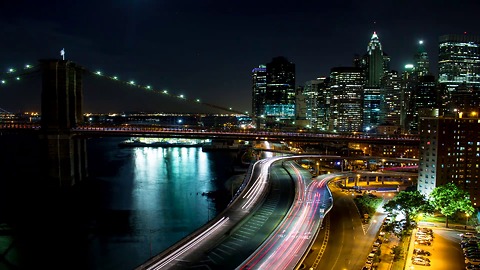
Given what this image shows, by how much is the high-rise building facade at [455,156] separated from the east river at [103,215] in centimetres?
1245

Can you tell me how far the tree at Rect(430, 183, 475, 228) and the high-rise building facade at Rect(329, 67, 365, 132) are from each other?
77.5 meters

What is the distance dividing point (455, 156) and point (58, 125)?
29753mm

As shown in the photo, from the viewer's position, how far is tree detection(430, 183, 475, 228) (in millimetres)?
20141

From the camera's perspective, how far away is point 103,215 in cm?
2548

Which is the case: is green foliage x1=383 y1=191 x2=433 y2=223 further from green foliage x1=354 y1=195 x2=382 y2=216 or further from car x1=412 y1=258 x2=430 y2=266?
car x1=412 y1=258 x2=430 y2=266

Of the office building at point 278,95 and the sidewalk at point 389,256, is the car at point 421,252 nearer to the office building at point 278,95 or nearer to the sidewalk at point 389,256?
the sidewalk at point 389,256

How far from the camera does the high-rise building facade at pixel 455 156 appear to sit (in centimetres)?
2436

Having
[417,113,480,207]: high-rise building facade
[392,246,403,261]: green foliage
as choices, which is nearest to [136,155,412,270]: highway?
[392,246,403,261]: green foliage

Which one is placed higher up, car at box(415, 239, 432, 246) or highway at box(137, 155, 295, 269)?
highway at box(137, 155, 295, 269)

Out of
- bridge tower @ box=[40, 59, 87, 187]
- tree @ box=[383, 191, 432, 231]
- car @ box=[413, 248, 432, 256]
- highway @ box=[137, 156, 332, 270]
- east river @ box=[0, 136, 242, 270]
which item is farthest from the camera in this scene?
bridge tower @ box=[40, 59, 87, 187]

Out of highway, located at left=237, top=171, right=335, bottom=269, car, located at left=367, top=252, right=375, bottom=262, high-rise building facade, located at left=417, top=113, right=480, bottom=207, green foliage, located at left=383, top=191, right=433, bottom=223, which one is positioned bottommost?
car, located at left=367, top=252, right=375, bottom=262

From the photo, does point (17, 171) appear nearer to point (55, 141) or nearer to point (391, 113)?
point (55, 141)

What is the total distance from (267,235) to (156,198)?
46.4 feet

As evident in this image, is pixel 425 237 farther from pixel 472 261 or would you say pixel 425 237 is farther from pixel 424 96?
pixel 424 96
